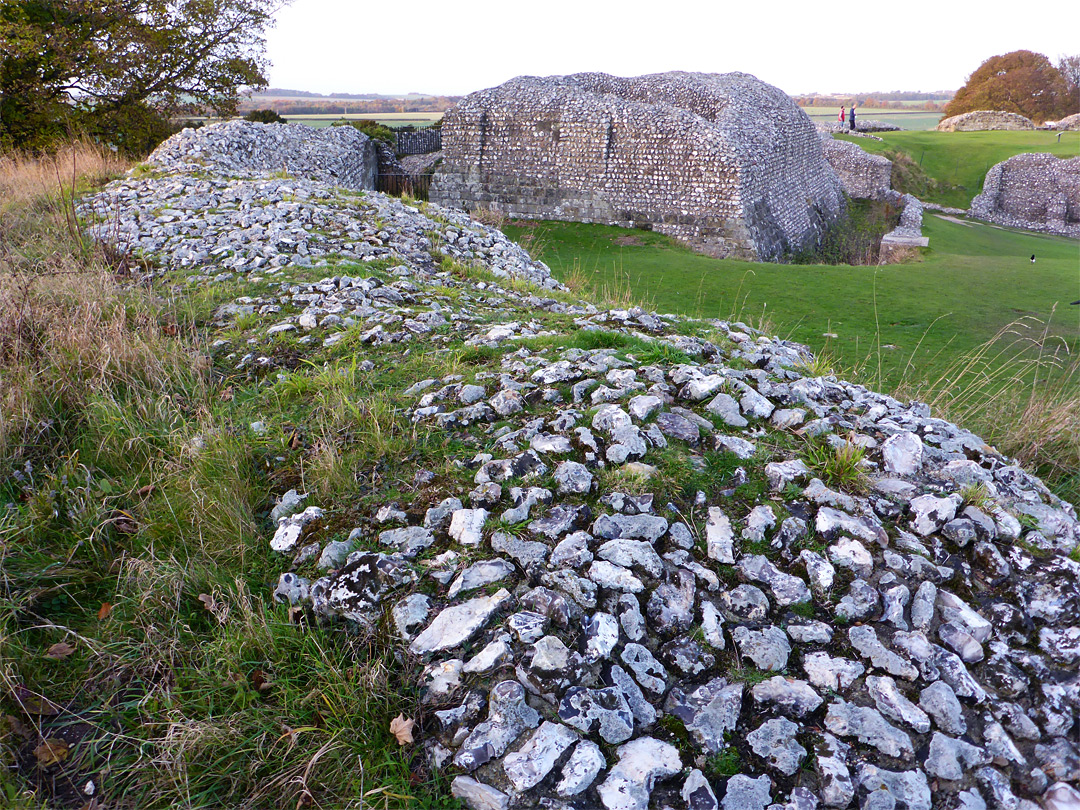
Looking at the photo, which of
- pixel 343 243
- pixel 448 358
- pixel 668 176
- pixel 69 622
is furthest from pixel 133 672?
pixel 668 176

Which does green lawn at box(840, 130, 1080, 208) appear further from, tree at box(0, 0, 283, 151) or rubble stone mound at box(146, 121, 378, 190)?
tree at box(0, 0, 283, 151)

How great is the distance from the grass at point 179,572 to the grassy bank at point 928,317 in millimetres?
4155

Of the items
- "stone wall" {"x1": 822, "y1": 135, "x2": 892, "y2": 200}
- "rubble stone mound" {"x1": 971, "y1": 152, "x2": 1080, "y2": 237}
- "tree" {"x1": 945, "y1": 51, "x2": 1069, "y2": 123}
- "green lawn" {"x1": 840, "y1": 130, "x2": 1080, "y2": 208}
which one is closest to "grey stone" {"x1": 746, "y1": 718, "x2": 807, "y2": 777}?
"stone wall" {"x1": 822, "y1": 135, "x2": 892, "y2": 200}

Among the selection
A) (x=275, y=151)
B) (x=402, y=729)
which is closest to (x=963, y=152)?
(x=275, y=151)

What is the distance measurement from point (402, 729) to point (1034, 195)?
3433 cm

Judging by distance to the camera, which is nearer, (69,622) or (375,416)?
(69,622)

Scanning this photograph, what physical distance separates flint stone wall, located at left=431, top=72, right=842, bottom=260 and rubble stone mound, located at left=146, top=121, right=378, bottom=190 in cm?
298

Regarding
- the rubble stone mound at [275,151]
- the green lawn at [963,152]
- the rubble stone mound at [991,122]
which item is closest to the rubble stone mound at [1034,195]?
the green lawn at [963,152]

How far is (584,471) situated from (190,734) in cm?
184

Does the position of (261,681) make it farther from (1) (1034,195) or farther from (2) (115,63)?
(1) (1034,195)

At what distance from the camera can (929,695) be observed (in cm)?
229

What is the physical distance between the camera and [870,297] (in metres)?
9.96

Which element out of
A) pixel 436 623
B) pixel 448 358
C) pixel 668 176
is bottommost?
pixel 436 623

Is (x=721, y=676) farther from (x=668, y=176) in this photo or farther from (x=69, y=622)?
(x=668, y=176)
